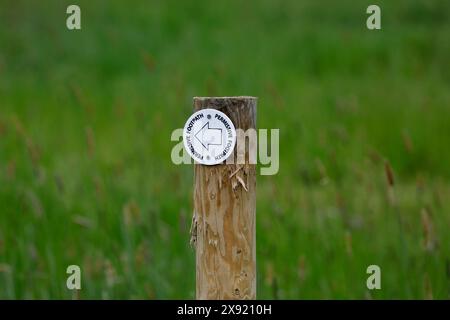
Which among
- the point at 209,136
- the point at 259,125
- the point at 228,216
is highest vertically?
the point at 259,125

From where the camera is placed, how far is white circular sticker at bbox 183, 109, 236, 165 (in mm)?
2168

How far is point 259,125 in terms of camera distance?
6.25 metres

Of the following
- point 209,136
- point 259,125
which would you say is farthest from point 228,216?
point 259,125

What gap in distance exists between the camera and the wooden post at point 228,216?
7.21ft

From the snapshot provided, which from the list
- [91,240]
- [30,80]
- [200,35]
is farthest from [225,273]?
[200,35]

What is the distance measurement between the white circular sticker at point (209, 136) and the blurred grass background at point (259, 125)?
0.98 m

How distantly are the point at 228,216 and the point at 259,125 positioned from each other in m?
4.06

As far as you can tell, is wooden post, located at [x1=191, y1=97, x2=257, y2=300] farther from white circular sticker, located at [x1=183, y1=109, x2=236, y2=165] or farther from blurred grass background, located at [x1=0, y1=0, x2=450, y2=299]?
blurred grass background, located at [x1=0, y1=0, x2=450, y2=299]

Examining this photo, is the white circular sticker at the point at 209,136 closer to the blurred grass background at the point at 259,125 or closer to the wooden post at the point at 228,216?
the wooden post at the point at 228,216

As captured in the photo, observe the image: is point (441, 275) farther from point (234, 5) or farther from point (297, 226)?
point (234, 5)

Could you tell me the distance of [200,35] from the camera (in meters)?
8.13

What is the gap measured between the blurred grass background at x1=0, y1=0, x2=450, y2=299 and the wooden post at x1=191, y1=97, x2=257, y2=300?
3.04 feet

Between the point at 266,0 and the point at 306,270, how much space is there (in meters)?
5.64

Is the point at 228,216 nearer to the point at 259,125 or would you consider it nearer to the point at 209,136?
the point at 209,136
